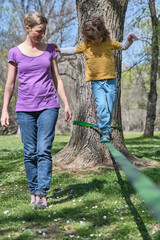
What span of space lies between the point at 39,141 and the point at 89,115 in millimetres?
2738

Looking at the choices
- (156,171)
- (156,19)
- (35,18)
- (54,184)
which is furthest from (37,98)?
(156,19)

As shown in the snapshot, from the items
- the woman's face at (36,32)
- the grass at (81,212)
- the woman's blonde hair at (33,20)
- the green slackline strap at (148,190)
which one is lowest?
the grass at (81,212)

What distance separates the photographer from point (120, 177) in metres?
5.63

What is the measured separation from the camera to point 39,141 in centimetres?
407

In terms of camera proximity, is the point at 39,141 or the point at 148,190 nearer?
the point at 148,190

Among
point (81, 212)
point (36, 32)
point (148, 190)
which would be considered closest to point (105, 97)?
point (36, 32)

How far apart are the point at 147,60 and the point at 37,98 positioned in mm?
16281

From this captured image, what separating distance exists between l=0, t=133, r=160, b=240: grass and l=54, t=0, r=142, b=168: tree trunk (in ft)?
2.18

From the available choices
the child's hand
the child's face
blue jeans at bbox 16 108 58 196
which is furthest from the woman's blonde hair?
the child's hand

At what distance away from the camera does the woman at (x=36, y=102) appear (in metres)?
4.04

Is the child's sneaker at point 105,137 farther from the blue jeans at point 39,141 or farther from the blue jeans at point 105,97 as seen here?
the blue jeans at point 39,141

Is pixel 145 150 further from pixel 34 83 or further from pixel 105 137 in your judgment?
pixel 34 83

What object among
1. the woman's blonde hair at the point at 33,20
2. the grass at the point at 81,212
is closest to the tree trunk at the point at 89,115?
the grass at the point at 81,212

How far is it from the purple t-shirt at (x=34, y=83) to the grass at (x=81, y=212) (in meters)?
1.35
